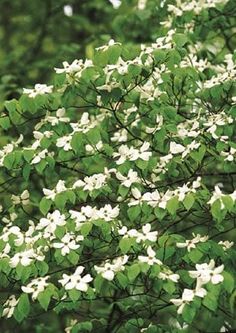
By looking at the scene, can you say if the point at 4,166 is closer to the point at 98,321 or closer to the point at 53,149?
the point at 53,149

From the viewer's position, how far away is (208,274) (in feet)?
10.3

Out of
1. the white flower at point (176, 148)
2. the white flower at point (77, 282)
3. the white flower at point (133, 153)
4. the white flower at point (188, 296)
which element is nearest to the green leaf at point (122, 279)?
the white flower at point (77, 282)

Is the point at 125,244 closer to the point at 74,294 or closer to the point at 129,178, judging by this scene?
the point at 74,294

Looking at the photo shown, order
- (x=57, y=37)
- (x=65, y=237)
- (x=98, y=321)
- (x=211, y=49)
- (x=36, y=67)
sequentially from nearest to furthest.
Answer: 1. (x=65, y=237)
2. (x=98, y=321)
3. (x=211, y=49)
4. (x=36, y=67)
5. (x=57, y=37)

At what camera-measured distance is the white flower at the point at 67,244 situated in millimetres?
3412

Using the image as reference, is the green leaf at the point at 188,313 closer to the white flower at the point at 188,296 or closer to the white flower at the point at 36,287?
the white flower at the point at 188,296

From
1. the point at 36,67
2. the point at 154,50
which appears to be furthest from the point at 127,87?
the point at 36,67

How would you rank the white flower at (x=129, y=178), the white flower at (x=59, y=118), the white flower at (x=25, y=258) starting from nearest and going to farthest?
the white flower at (x=25, y=258) → the white flower at (x=129, y=178) → the white flower at (x=59, y=118)

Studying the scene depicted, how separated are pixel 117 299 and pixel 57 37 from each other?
4511mm

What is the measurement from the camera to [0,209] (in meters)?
4.17

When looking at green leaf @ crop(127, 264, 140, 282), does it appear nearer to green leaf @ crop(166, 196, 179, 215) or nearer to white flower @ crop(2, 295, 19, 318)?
green leaf @ crop(166, 196, 179, 215)

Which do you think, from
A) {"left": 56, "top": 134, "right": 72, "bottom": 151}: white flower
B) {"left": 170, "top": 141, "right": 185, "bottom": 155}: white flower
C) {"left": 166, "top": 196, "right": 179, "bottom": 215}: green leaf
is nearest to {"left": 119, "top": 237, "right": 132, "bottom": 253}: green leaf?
{"left": 166, "top": 196, "right": 179, "bottom": 215}: green leaf

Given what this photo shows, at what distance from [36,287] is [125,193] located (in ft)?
2.08

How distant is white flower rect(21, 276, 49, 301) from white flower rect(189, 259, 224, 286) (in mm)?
651
